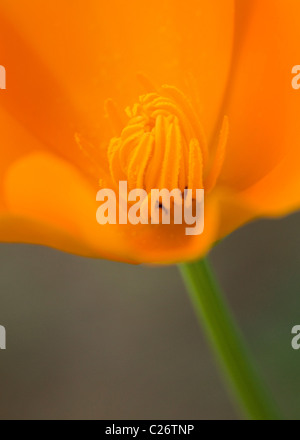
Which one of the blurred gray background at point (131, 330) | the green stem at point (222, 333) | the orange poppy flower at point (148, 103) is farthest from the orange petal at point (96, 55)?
the blurred gray background at point (131, 330)

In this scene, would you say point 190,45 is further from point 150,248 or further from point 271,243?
point 271,243

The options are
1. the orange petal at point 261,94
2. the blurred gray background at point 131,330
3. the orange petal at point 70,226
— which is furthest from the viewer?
the blurred gray background at point 131,330

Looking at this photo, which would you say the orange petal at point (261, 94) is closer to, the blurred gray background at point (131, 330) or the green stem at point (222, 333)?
the green stem at point (222, 333)

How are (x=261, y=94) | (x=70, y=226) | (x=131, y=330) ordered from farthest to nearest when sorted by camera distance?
1. (x=131, y=330)
2. (x=261, y=94)
3. (x=70, y=226)

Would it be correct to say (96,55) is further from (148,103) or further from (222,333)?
(222,333)

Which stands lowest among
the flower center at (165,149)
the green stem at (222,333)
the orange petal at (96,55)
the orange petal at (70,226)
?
the green stem at (222,333)

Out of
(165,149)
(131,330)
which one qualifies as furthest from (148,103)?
(131,330)
